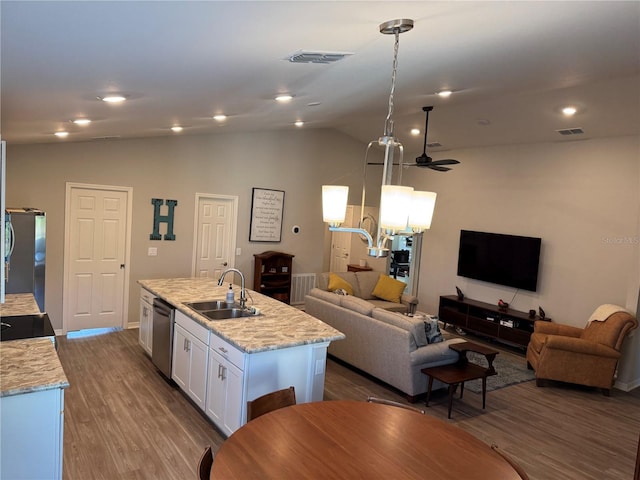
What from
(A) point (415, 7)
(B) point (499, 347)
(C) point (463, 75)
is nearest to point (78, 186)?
(C) point (463, 75)

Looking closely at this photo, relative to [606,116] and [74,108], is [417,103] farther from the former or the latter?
[74,108]

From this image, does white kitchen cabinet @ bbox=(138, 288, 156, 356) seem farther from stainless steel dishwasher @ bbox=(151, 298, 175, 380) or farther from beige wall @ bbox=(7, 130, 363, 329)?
beige wall @ bbox=(7, 130, 363, 329)

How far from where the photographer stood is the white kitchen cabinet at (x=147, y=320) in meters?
4.99

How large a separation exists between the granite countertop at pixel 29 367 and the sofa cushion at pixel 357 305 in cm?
326

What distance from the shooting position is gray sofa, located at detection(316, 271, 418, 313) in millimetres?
7102

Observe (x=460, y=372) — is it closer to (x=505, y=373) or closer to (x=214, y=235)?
(x=505, y=373)

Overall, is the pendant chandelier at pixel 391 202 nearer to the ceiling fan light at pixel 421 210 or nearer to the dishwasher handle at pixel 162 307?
the ceiling fan light at pixel 421 210

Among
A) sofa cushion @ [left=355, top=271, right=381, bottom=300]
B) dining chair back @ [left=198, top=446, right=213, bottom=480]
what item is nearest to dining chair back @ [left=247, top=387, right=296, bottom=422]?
dining chair back @ [left=198, top=446, right=213, bottom=480]

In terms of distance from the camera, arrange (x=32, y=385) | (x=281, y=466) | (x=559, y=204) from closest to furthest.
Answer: (x=281, y=466)
(x=32, y=385)
(x=559, y=204)

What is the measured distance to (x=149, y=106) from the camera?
3408 mm

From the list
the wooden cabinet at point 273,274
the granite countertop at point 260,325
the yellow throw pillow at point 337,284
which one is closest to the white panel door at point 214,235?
the wooden cabinet at point 273,274

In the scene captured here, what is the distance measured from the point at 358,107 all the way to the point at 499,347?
432 centimetres

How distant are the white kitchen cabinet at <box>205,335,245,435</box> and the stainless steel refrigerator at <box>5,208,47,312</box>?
2810mm

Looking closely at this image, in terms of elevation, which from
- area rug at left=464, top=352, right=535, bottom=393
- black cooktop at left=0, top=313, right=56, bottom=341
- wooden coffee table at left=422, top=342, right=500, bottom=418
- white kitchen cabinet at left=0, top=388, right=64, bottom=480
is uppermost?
black cooktop at left=0, top=313, right=56, bottom=341
